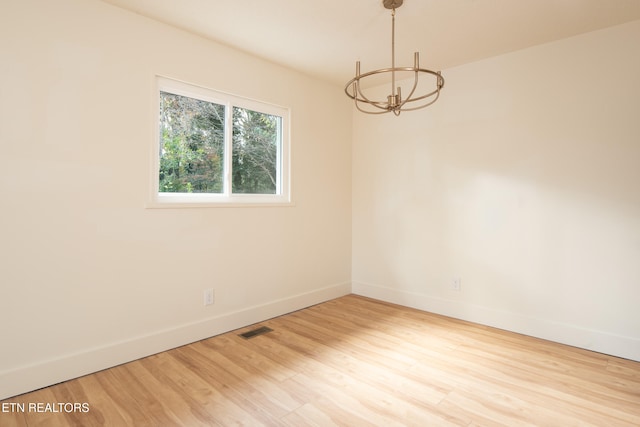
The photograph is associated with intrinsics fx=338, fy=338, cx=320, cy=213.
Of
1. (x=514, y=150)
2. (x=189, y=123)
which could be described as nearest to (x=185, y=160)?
(x=189, y=123)

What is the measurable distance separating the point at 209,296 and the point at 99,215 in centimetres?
104

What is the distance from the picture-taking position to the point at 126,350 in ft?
7.66

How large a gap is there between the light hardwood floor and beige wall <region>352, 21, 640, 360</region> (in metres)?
0.37

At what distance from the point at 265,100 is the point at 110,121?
135cm

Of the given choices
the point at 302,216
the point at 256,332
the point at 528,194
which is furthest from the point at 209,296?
the point at 528,194

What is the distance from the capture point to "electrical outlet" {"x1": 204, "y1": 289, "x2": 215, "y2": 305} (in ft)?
9.12

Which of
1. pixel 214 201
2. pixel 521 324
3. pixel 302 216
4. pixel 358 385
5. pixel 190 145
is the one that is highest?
pixel 190 145

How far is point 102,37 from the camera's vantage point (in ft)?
7.29

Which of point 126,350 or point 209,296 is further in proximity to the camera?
point 209,296

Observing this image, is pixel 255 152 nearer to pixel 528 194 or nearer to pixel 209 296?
pixel 209 296

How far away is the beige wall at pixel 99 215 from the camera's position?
1953 millimetres

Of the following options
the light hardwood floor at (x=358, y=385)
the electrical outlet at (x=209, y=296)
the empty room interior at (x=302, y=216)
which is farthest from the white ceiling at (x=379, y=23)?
the light hardwood floor at (x=358, y=385)

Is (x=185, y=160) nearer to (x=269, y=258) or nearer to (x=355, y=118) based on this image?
(x=269, y=258)

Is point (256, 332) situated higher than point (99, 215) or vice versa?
point (99, 215)
